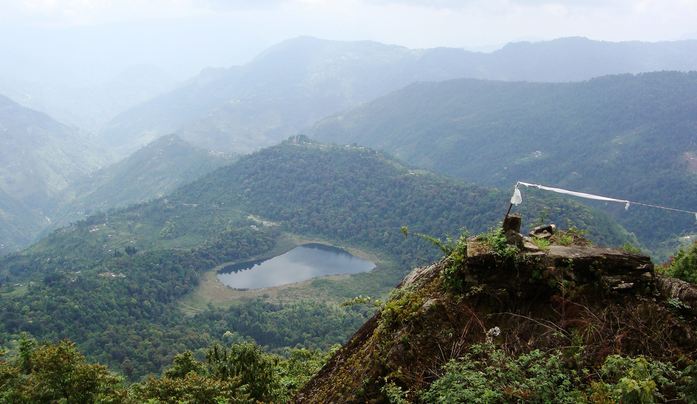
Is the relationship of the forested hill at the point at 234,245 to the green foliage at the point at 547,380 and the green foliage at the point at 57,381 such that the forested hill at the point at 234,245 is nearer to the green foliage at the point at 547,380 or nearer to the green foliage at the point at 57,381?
the green foliage at the point at 57,381

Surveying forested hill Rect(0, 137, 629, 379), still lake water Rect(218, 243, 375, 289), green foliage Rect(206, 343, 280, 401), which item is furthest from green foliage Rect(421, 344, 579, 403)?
still lake water Rect(218, 243, 375, 289)

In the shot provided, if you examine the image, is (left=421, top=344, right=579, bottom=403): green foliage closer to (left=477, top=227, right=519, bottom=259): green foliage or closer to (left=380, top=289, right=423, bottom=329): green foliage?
(left=380, top=289, right=423, bottom=329): green foliage

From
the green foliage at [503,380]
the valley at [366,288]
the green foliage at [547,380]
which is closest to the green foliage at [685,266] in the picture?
the valley at [366,288]

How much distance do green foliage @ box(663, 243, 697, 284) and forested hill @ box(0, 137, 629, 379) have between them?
34.1 m

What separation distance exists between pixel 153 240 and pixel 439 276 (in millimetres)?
130244

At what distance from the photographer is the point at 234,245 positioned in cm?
11988

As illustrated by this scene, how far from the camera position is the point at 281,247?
417 feet

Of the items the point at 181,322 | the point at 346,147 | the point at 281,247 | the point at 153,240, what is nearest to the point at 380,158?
the point at 346,147

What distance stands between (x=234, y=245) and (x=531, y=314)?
117m

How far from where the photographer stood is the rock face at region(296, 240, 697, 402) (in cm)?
743

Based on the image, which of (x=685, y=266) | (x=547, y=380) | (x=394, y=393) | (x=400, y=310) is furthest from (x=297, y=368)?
(x=547, y=380)

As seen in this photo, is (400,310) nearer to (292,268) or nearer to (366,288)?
(366,288)

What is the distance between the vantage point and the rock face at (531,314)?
743cm

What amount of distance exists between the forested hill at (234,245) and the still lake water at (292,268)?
4.40 m
